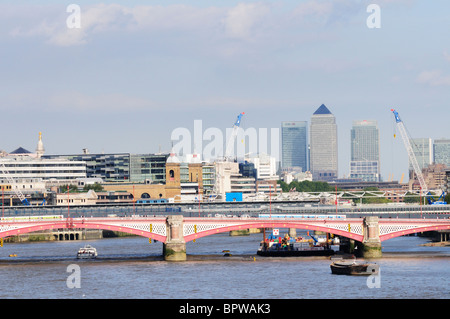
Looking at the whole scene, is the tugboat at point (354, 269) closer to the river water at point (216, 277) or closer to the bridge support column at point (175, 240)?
the river water at point (216, 277)

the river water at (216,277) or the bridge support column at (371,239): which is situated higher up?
the bridge support column at (371,239)

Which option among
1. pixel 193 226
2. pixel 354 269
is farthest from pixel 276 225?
pixel 354 269

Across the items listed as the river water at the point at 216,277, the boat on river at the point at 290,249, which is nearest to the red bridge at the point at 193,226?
the river water at the point at 216,277

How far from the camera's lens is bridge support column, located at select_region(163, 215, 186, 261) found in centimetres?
13162

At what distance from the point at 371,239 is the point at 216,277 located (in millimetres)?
31490

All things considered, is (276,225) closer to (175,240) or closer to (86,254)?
(175,240)

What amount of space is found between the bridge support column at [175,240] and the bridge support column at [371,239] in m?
22.8

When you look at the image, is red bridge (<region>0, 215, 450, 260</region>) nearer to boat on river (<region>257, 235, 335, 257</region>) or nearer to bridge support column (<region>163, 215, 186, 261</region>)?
bridge support column (<region>163, 215, 186, 261</region>)

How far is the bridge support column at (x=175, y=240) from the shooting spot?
432 ft

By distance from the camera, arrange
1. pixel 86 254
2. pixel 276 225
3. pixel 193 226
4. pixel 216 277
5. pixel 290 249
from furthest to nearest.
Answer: pixel 86 254
pixel 290 249
pixel 276 225
pixel 193 226
pixel 216 277

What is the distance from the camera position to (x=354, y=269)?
111000mm

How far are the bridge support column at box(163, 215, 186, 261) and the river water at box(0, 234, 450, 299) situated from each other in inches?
64.7
